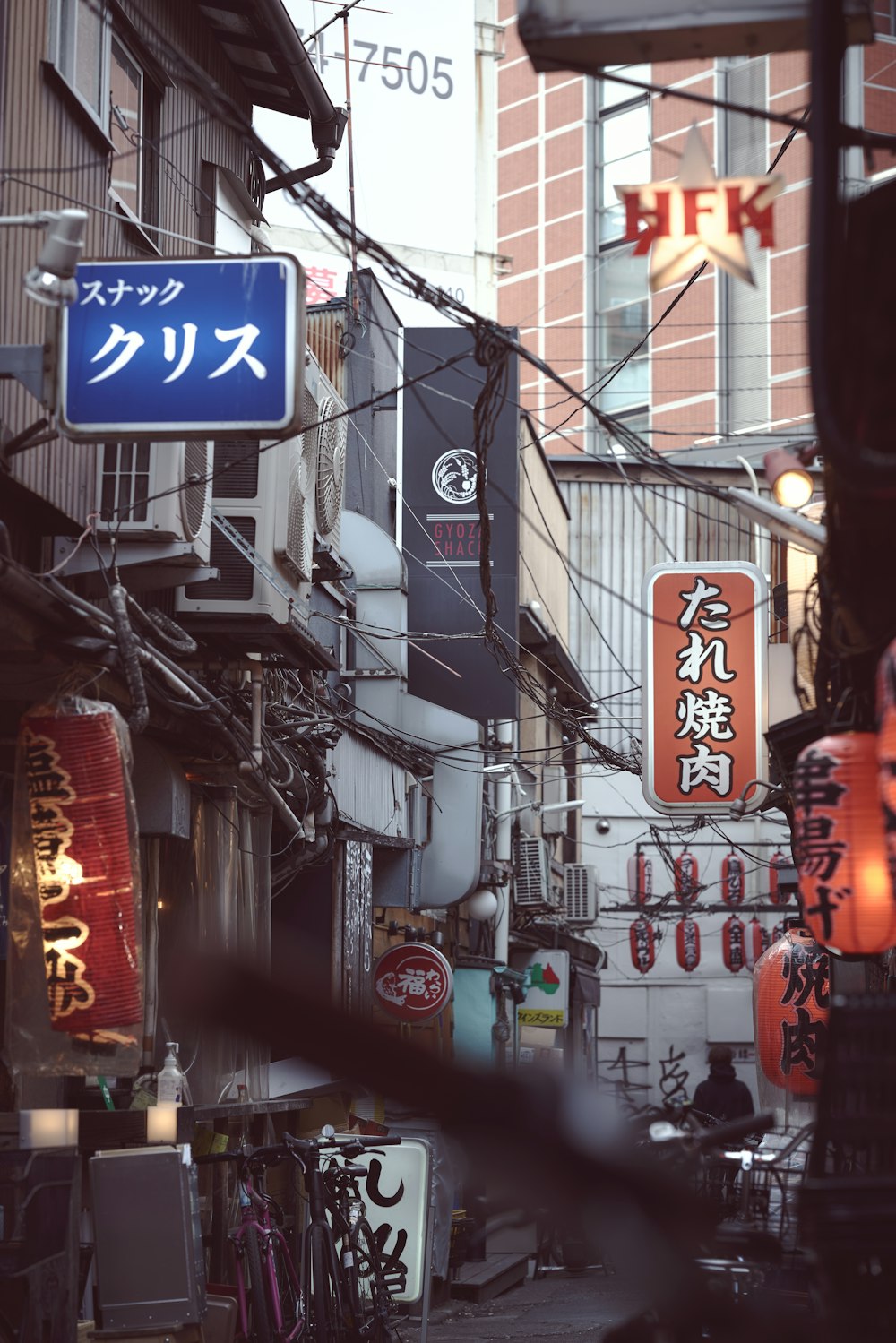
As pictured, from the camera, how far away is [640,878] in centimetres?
4384

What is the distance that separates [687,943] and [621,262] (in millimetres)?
27925

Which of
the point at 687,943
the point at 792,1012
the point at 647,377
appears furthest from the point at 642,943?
the point at 792,1012

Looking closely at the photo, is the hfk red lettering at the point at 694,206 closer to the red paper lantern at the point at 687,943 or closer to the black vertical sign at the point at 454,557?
the black vertical sign at the point at 454,557

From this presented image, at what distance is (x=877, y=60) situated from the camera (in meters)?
48.8

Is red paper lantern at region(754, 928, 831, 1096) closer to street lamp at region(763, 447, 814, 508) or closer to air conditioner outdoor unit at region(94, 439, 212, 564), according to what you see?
street lamp at region(763, 447, 814, 508)

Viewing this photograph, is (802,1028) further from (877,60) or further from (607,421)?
(877,60)

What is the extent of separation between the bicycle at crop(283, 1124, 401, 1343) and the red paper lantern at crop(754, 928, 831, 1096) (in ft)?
17.1

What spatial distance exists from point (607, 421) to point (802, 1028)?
1059 centimetres

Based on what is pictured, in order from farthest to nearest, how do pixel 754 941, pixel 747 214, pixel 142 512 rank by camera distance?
pixel 754 941, pixel 142 512, pixel 747 214

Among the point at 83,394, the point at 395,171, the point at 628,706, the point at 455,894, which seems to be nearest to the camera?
the point at 83,394

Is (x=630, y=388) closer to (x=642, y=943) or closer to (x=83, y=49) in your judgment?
(x=642, y=943)

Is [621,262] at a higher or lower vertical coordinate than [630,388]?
higher

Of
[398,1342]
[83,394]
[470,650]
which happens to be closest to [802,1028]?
[398,1342]

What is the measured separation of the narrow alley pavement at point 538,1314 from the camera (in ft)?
54.7
